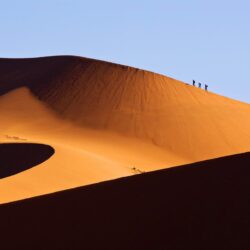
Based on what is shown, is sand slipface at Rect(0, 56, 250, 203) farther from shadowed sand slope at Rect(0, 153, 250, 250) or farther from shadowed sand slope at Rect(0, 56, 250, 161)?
shadowed sand slope at Rect(0, 153, 250, 250)

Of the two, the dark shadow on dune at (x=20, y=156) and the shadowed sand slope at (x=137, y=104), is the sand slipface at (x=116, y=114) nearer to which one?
the shadowed sand slope at (x=137, y=104)

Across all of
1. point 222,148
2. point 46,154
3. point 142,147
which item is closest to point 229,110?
point 222,148

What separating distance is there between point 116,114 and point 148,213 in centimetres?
3637

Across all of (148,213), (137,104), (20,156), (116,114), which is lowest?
(116,114)

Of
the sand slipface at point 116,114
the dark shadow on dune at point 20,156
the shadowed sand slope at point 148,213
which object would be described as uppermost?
the shadowed sand slope at point 148,213

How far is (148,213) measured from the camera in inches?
305

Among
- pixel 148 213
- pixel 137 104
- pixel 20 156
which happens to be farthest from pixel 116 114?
pixel 148 213

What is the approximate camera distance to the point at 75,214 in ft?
27.7

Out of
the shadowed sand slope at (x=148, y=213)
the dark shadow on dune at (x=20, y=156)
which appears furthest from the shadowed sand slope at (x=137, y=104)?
the shadowed sand slope at (x=148, y=213)

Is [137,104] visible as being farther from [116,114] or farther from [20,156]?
[20,156]

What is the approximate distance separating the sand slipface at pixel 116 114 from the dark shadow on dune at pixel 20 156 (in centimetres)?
79

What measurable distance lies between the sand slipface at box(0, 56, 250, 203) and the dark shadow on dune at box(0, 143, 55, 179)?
79 cm

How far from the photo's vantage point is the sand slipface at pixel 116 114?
121 feet

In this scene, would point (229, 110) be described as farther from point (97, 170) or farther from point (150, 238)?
point (150, 238)
